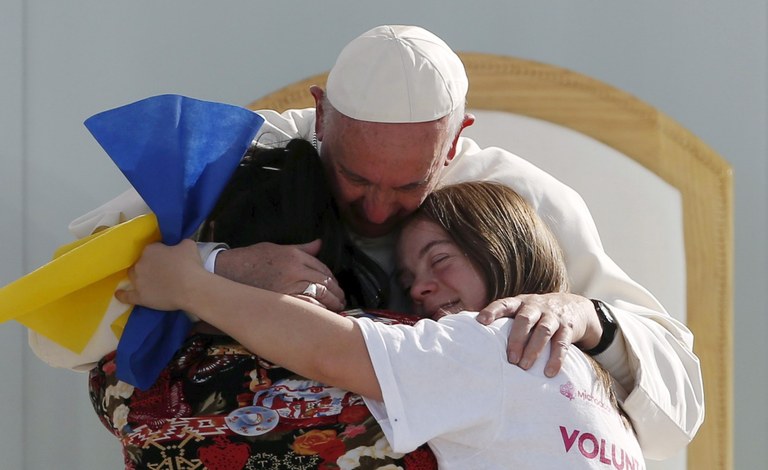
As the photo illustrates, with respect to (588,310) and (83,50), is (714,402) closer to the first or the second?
(588,310)

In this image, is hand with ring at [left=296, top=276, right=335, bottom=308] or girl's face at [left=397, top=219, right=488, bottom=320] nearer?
hand with ring at [left=296, top=276, right=335, bottom=308]

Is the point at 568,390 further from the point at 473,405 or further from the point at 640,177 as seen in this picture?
the point at 640,177

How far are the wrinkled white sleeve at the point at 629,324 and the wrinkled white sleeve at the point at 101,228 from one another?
0.27m

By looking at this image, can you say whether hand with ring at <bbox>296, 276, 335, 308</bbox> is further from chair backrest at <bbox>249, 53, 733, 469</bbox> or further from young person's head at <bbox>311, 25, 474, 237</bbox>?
chair backrest at <bbox>249, 53, 733, 469</bbox>

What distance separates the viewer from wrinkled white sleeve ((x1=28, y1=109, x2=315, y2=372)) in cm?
148

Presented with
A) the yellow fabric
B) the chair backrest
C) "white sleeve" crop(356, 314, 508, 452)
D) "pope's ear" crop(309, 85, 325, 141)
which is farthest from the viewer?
the chair backrest

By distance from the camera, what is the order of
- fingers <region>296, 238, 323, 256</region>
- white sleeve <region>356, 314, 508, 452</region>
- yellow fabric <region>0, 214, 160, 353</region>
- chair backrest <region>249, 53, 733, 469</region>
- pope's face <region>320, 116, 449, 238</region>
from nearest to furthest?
white sleeve <region>356, 314, 508, 452</region> < yellow fabric <region>0, 214, 160, 353</region> < fingers <region>296, 238, 323, 256</region> < pope's face <region>320, 116, 449, 238</region> < chair backrest <region>249, 53, 733, 469</region>

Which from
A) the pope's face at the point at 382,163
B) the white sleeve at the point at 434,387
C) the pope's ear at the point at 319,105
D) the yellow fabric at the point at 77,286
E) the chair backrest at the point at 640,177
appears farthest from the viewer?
the chair backrest at the point at 640,177

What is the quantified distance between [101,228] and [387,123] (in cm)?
41

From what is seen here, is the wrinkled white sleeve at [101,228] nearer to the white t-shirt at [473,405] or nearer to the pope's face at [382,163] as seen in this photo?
the pope's face at [382,163]

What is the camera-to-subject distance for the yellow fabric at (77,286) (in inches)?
54.8

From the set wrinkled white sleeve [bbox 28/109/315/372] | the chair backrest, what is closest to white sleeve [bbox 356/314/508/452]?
wrinkled white sleeve [bbox 28/109/315/372]

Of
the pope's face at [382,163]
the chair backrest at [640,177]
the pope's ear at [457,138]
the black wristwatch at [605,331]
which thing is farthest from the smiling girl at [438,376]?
the chair backrest at [640,177]

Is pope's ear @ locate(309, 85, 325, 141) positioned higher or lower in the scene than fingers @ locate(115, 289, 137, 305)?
higher
